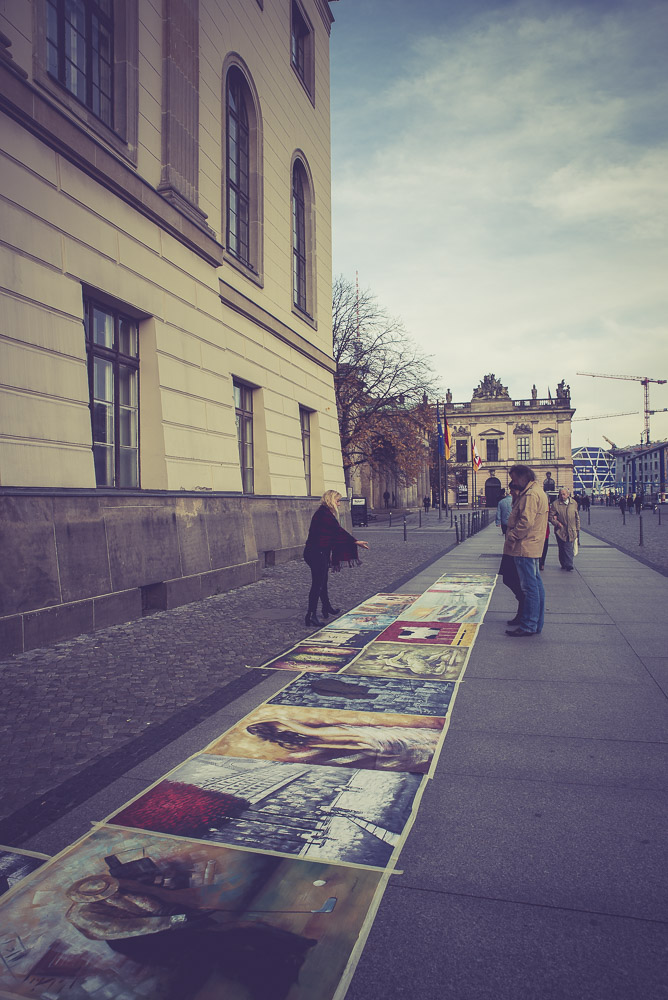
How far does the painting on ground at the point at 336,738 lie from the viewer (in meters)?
3.72

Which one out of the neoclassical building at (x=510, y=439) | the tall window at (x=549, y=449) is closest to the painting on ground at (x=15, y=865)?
the neoclassical building at (x=510, y=439)

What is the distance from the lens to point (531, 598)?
701 cm

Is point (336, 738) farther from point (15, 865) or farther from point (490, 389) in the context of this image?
point (490, 389)

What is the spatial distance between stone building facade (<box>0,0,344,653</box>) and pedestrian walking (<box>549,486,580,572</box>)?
5836 millimetres

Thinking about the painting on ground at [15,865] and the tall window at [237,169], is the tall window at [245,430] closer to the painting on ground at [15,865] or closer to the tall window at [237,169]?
the tall window at [237,169]

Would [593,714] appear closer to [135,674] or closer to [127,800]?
[127,800]

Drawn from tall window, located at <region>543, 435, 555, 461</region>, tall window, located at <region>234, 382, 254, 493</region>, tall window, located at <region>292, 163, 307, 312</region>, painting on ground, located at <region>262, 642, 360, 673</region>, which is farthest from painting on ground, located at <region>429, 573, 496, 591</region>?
tall window, located at <region>543, 435, 555, 461</region>

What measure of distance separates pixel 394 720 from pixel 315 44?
21589mm

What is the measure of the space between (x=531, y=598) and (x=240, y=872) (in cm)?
505

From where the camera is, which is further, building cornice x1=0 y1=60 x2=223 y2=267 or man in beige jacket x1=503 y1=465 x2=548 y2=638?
building cornice x1=0 y1=60 x2=223 y2=267

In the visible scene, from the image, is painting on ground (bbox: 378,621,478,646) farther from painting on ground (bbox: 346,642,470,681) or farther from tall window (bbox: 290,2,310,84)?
tall window (bbox: 290,2,310,84)

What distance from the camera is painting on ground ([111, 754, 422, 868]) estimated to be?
2803 mm

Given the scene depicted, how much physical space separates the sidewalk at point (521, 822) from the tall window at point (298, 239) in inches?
563

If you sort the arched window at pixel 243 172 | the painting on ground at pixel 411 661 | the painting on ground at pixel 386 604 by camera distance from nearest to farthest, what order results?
the painting on ground at pixel 411 661
the painting on ground at pixel 386 604
the arched window at pixel 243 172
